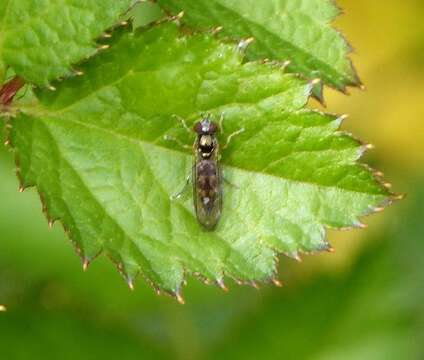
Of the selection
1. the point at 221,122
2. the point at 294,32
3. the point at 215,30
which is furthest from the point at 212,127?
the point at 294,32

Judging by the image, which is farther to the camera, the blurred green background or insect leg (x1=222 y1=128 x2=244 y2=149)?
the blurred green background

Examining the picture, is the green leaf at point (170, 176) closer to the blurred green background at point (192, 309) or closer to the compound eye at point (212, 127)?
the compound eye at point (212, 127)

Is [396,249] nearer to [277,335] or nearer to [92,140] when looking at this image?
[277,335]

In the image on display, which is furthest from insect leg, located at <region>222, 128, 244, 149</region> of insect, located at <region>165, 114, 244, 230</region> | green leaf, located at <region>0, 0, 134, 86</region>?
green leaf, located at <region>0, 0, 134, 86</region>

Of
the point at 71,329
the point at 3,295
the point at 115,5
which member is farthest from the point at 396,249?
the point at 115,5

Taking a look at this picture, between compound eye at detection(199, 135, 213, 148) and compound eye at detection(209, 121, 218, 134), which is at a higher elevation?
compound eye at detection(209, 121, 218, 134)

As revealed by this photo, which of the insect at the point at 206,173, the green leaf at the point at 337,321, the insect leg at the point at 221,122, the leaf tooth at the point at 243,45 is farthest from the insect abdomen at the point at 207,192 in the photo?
the green leaf at the point at 337,321

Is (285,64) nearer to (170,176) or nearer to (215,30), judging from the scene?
(215,30)

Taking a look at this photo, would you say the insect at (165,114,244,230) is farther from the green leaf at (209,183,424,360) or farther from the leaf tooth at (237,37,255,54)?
the green leaf at (209,183,424,360)

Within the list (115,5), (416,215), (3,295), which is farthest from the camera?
(416,215)

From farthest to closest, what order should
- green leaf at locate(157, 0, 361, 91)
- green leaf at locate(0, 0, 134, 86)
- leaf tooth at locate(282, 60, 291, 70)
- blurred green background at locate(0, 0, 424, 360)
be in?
blurred green background at locate(0, 0, 424, 360) → green leaf at locate(157, 0, 361, 91) → leaf tooth at locate(282, 60, 291, 70) → green leaf at locate(0, 0, 134, 86)
